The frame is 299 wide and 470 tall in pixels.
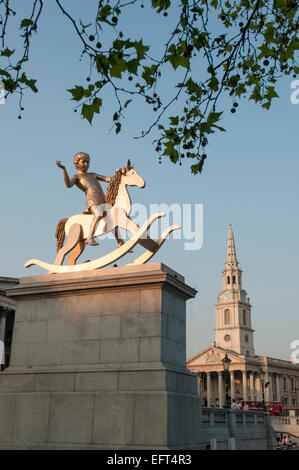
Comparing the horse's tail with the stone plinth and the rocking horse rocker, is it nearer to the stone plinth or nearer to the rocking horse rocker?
the rocking horse rocker

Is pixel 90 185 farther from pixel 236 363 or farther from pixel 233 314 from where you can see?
pixel 233 314

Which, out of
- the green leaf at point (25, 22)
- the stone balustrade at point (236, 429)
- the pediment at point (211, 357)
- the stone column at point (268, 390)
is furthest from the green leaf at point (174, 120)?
the stone column at point (268, 390)

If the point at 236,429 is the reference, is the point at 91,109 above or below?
above

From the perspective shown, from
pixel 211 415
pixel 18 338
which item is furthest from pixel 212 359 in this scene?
pixel 18 338

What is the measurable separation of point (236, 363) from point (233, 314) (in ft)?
66.3

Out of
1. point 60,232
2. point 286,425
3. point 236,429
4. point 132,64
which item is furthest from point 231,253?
point 132,64

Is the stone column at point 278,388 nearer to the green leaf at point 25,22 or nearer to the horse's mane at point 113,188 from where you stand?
the horse's mane at point 113,188

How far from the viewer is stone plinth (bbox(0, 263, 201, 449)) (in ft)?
35.3

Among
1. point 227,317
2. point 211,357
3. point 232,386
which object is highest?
point 227,317

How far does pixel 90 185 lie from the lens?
14016 mm

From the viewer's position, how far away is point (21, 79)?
7.33 meters

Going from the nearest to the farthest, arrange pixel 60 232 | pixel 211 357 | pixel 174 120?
pixel 174 120 → pixel 60 232 → pixel 211 357

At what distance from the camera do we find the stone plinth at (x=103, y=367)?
1076cm

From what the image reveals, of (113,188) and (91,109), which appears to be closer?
(91,109)
